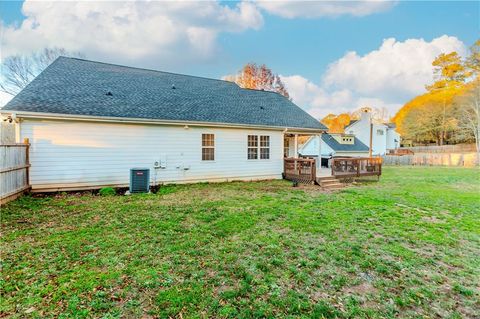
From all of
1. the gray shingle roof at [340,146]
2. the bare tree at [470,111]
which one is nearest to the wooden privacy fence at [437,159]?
the gray shingle roof at [340,146]

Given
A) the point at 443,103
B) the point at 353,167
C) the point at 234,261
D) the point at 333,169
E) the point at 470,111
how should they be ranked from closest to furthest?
the point at 234,261 → the point at 333,169 → the point at 353,167 → the point at 470,111 → the point at 443,103

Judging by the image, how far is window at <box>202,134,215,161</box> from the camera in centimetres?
1083

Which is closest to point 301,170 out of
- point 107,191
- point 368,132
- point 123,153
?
point 123,153

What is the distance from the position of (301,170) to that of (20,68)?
2230cm

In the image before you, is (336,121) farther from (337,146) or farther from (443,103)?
(337,146)

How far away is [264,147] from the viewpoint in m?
12.3

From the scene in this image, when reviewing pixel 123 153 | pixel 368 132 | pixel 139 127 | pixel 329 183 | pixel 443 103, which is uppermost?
pixel 443 103

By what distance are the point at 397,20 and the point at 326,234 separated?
15.6 metres

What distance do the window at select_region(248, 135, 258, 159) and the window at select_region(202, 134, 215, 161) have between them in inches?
76.0

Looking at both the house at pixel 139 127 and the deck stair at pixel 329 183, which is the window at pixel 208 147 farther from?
the deck stair at pixel 329 183


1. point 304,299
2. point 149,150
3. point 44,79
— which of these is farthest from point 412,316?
point 44,79

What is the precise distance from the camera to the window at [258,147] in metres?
12.0

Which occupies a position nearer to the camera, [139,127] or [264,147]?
[139,127]

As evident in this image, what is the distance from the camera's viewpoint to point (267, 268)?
11.2 feet
